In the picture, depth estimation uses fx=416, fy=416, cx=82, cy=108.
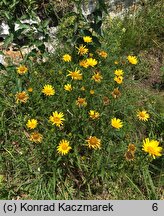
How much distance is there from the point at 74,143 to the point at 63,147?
22 centimetres

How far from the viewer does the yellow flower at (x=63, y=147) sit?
2811 mm

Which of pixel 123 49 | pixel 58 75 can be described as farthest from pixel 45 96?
pixel 123 49

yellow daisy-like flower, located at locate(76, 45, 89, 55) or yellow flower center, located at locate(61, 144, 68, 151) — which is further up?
yellow daisy-like flower, located at locate(76, 45, 89, 55)

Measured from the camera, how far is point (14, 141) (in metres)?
3.33

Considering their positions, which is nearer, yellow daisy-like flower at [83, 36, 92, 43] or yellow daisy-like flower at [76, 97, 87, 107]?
yellow daisy-like flower at [76, 97, 87, 107]

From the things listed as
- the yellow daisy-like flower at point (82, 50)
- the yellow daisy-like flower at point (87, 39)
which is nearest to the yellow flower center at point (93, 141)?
the yellow daisy-like flower at point (82, 50)

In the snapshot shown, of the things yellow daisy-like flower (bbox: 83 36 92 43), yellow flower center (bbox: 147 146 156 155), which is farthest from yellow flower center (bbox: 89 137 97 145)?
yellow daisy-like flower (bbox: 83 36 92 43)

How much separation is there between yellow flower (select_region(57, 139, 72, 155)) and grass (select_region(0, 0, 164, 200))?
6 centimetres

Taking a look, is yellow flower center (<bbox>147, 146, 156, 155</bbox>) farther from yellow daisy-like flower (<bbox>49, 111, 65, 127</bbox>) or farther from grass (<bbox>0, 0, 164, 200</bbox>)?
yellow daisy-like flower (<bbox>49, 111, 65, 127</bbox>)

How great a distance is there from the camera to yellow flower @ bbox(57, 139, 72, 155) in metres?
2.81

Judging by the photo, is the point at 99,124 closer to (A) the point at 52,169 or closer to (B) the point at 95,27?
(A) the point at 52,169

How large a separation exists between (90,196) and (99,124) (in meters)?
0.54

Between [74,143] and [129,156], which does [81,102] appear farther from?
[129,156]

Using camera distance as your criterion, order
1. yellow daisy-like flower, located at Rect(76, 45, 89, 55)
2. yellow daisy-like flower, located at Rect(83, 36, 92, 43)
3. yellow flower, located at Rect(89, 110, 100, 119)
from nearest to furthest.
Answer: yellow flower, located at Rect(89, 110, 100, 119), yellow daisy-like flower, located at Rect(76, 45, 89, 55), yellow daisy-like flower, located at Rect(83, 36, 92, 43)
